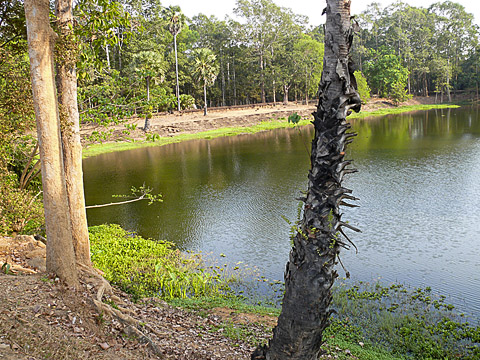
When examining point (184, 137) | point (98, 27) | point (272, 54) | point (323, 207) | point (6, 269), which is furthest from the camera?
point (272, 54)

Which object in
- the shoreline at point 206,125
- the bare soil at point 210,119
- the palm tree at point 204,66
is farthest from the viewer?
the palm tree at point 204,66

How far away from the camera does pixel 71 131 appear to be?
336 inches

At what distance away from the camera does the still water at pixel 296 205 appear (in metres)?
11.6

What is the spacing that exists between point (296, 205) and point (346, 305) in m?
8.12

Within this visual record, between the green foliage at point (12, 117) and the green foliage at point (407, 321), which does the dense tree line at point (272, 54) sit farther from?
the green foliage at point (407, 321)

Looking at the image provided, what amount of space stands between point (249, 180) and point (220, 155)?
32.7ft

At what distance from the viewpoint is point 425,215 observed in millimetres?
15328

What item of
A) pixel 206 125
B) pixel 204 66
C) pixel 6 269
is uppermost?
pixel 204 66

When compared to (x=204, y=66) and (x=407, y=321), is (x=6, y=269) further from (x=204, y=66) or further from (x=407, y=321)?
(x=204, y=66)

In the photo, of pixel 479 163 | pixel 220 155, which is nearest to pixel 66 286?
pixel 479 163

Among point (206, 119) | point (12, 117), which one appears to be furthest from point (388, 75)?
point (12, 117)

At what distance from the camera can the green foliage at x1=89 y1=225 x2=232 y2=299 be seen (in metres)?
9.88

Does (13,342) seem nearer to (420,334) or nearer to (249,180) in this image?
(420,334)

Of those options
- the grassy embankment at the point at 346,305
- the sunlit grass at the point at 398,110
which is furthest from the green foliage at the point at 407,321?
the sunlit grass at the point at 398,110
